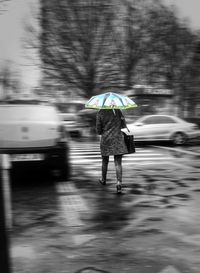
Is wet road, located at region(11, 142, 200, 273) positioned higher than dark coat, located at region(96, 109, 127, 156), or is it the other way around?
dark coat, located at region(96, 109, 127, 156)

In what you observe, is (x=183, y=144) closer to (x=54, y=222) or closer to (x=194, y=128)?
(x=194, y=128)

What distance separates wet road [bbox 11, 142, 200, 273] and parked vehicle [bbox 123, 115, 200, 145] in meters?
9.33

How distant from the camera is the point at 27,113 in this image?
345 inches

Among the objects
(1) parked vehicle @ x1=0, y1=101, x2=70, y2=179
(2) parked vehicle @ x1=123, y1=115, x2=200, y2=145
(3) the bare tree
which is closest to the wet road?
(1) parked vehicle @ x1=0, y1=101, x2=70, y2=179

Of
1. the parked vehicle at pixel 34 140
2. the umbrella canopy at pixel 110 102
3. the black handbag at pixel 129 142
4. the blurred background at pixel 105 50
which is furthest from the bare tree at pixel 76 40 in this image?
the black handbag at pixel 129 142

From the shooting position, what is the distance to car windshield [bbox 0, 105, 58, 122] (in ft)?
28.1

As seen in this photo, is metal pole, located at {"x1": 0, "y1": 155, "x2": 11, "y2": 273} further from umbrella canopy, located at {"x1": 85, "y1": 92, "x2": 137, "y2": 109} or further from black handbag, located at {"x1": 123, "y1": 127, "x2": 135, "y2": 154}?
black handbag, located at {"x1": 123, "y1": 127, "x2": 135, "y2": 154}

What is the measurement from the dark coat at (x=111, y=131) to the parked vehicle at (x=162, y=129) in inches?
441

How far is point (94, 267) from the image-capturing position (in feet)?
13.0

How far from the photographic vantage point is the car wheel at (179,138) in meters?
19.3

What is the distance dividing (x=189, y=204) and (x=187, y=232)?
1.56 m

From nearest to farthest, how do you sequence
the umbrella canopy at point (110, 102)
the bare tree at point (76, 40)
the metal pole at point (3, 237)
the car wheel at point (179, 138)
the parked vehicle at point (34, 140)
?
the metal pole at point (3, 237), the umbrella canopy at point (110, 102), the parked vehicle at point (34, 140), the car wheel at point (179, 138), the bare tree at point (76, 40)

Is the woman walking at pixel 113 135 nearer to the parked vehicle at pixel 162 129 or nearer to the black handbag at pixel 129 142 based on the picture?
the black handbag at pixel 129 142

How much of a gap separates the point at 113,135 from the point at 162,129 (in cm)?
1183
